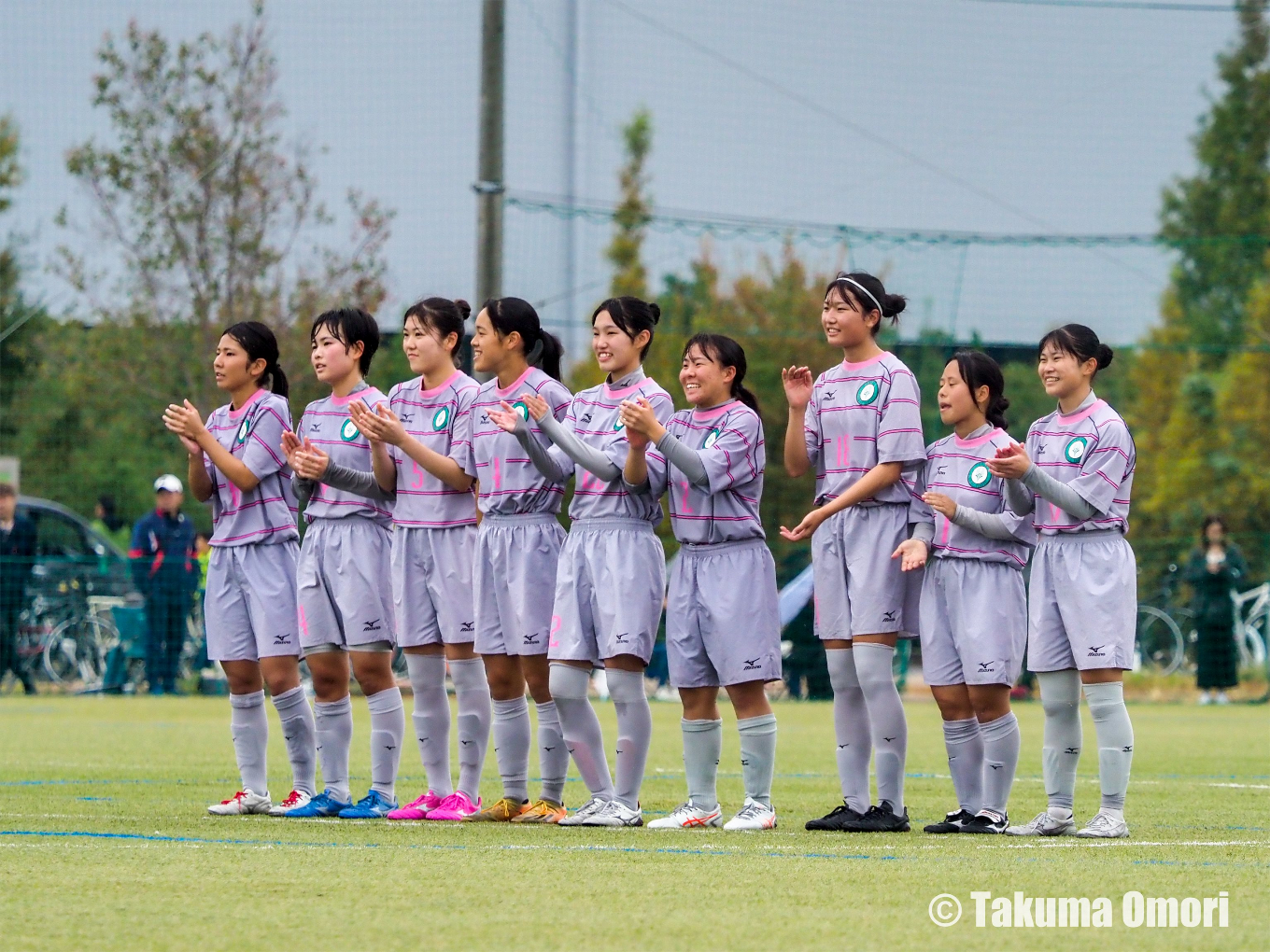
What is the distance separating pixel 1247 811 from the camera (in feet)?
22.6

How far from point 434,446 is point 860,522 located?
157 cm

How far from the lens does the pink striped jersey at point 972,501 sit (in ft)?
20.2

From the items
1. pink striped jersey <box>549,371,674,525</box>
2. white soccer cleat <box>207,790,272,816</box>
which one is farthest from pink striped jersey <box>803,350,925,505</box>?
white soccer cleat <box>207,790,272,816</box>

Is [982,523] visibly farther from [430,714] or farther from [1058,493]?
[430,714]

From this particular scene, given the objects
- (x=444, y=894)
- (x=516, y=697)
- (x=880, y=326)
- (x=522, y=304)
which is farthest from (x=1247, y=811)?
(x=444, y=894)

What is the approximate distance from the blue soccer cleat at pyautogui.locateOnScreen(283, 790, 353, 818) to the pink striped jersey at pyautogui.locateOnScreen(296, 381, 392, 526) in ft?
3.29

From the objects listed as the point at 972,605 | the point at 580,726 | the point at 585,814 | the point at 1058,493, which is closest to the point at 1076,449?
the point at 1058,493

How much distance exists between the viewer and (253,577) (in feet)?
22.0

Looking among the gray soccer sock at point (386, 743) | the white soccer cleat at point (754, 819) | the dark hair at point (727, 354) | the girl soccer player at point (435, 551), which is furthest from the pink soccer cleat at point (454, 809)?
the dark hair at point (727, 354)

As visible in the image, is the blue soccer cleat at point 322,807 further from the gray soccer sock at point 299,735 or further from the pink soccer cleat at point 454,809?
the pink soccer cleat at point 454,809

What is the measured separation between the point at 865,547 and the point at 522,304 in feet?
5.08

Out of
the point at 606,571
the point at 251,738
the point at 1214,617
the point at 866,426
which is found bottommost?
the point at 1214,617

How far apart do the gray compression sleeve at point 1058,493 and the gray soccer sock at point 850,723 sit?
862mm

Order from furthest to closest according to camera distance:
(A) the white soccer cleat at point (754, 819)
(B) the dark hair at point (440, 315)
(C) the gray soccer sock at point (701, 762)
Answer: (B) the dark hair at point (440, 315) → (C) the gray soccer sock at point (701, 762) → (A) the white soccer cleat at point (754, 819)
